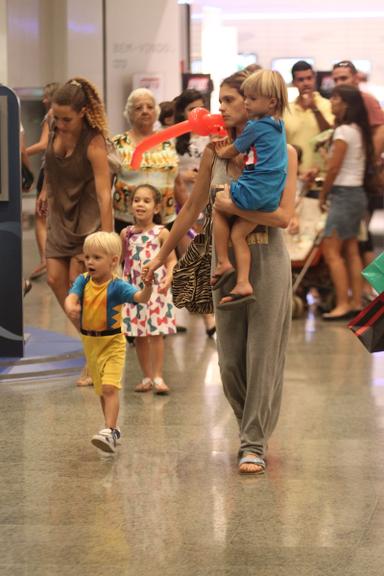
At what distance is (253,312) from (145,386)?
6.79 ft

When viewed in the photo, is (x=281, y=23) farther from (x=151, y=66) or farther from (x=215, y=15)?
(x=151, y=66)

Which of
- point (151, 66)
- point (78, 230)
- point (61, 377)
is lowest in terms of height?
point (61, 377)

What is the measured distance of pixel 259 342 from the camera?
5.27 m

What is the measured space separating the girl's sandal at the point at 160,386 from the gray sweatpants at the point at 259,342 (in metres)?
1.68

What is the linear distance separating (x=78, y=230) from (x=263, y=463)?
7.96ft

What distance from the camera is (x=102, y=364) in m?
5.80

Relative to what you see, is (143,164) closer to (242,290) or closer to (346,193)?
(346,193)

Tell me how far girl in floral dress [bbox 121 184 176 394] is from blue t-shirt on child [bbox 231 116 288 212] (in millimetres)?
2097

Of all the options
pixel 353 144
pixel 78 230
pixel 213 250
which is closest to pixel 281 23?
pixel 353 144

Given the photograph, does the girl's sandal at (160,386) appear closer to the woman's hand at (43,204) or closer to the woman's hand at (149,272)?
the woman's hand at (43,204)

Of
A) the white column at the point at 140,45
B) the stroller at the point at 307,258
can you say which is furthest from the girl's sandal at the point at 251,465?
the white column at the point at 140,45

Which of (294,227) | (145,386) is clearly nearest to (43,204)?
(145,386)

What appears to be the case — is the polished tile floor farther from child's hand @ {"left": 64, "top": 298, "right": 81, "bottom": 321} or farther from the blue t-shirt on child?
the blue t-shirt on child

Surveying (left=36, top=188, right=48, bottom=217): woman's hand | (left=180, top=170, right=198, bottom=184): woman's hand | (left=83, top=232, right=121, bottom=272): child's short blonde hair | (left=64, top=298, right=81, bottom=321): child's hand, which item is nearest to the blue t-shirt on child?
(left=83, top=232, right=121, bottom=272): child's short blonde hair
